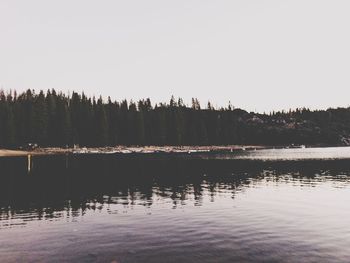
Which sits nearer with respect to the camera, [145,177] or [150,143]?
[145,177]

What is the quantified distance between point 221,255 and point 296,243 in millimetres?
4791

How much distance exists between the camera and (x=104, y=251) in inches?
747

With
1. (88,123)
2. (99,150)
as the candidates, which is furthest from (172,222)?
(88,123)

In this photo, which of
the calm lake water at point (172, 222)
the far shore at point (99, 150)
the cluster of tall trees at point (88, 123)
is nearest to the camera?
the calm lake water at point (172, 222)

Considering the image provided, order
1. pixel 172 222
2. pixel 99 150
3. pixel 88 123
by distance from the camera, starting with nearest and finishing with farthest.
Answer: pixel 172 222 < pixel 99 150 < pixel 88 123

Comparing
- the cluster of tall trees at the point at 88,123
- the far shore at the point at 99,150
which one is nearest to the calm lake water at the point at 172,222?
the far shore at the point at 99,150

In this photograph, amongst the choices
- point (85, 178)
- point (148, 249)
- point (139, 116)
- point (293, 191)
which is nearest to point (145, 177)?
point (85, 178)

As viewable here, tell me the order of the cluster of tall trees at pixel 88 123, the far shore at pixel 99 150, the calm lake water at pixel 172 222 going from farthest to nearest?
1. the cluster of tall trees at pixel 88 123
2. the far shore at pixel 99 150
3. the calm lake water at pixel 172 222

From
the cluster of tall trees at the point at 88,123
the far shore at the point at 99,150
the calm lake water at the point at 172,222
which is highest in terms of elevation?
the cluster of tall trees at the point at 88,123

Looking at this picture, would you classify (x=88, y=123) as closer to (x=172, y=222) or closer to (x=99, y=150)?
(x=99, y=150)

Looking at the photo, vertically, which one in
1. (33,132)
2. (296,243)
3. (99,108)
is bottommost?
(296,243)

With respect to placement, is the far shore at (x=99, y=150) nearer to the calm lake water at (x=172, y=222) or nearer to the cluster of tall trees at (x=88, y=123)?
the cluster of tall trees at (x=88, y=123)

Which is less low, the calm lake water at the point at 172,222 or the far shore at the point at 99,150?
the far shore at the point at 99,150

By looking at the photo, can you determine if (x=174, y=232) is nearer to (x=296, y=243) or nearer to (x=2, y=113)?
(x=296, y=243)
